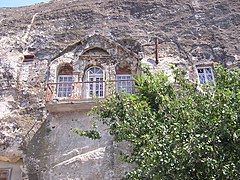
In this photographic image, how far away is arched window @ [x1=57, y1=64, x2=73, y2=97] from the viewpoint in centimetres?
1199

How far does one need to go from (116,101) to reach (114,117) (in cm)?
41

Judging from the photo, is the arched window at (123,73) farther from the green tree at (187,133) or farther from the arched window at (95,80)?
the green tree at (187,133)

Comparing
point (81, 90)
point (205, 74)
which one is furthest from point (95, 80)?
point (205, 74)

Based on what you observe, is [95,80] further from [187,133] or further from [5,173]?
[187,133]

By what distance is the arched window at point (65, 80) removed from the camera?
12.0 m

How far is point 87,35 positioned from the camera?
13.8 metres

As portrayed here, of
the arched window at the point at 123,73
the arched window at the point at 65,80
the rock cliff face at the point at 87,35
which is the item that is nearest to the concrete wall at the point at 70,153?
the rock cliff face at the point at 87,35

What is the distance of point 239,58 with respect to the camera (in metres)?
12.6

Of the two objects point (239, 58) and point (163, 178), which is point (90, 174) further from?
point (239, 58)

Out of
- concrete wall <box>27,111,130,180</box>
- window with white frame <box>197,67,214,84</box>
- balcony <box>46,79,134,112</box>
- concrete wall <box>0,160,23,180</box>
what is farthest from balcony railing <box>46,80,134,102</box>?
window with white frame <box>197,67,214,84</box>

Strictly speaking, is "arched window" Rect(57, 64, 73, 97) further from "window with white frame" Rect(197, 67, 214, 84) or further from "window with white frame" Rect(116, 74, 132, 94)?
"window with white frame" Rect(197, 67, 214, 84)

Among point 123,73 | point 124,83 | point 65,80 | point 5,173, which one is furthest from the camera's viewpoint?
point 123,73

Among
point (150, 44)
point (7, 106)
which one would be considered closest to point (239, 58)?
point (150, 44)

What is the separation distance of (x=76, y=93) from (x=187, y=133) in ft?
16.9
